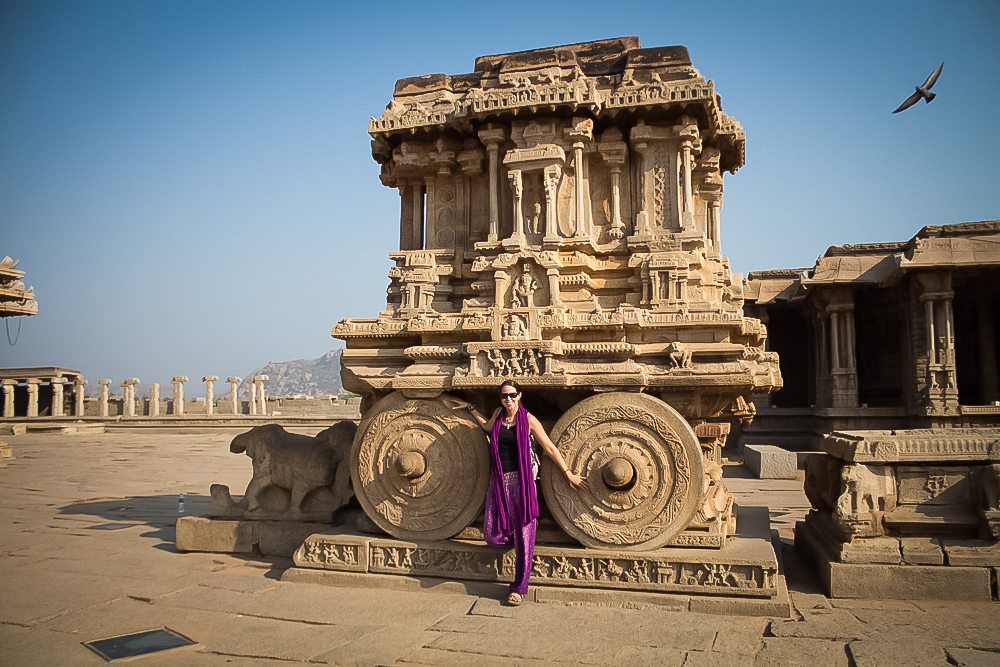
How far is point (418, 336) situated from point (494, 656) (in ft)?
10.2

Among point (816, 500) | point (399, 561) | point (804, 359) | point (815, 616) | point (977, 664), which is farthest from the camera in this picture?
point (804, 359)

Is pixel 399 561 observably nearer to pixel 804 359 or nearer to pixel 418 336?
pixel 418 336

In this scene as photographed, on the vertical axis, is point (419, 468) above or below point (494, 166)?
below

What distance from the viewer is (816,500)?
664cm

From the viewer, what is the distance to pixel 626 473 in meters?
5.46

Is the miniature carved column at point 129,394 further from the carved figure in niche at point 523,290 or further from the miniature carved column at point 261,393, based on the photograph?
the carved figure in niche at point 523,290

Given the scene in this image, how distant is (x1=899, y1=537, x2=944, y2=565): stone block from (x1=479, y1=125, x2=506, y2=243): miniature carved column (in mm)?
4702

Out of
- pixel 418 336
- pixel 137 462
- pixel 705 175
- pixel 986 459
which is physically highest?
pixel 705 175

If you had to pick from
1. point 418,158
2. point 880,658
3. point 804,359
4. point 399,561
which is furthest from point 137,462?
point 804,359

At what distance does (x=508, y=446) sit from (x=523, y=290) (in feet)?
7.15

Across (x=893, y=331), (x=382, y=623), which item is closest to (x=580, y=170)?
(x=382, y=623)

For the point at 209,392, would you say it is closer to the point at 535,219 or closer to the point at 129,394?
the point at 129,394

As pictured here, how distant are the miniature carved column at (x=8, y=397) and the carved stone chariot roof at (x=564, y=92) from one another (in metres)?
34.1

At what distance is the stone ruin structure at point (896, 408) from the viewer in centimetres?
533
